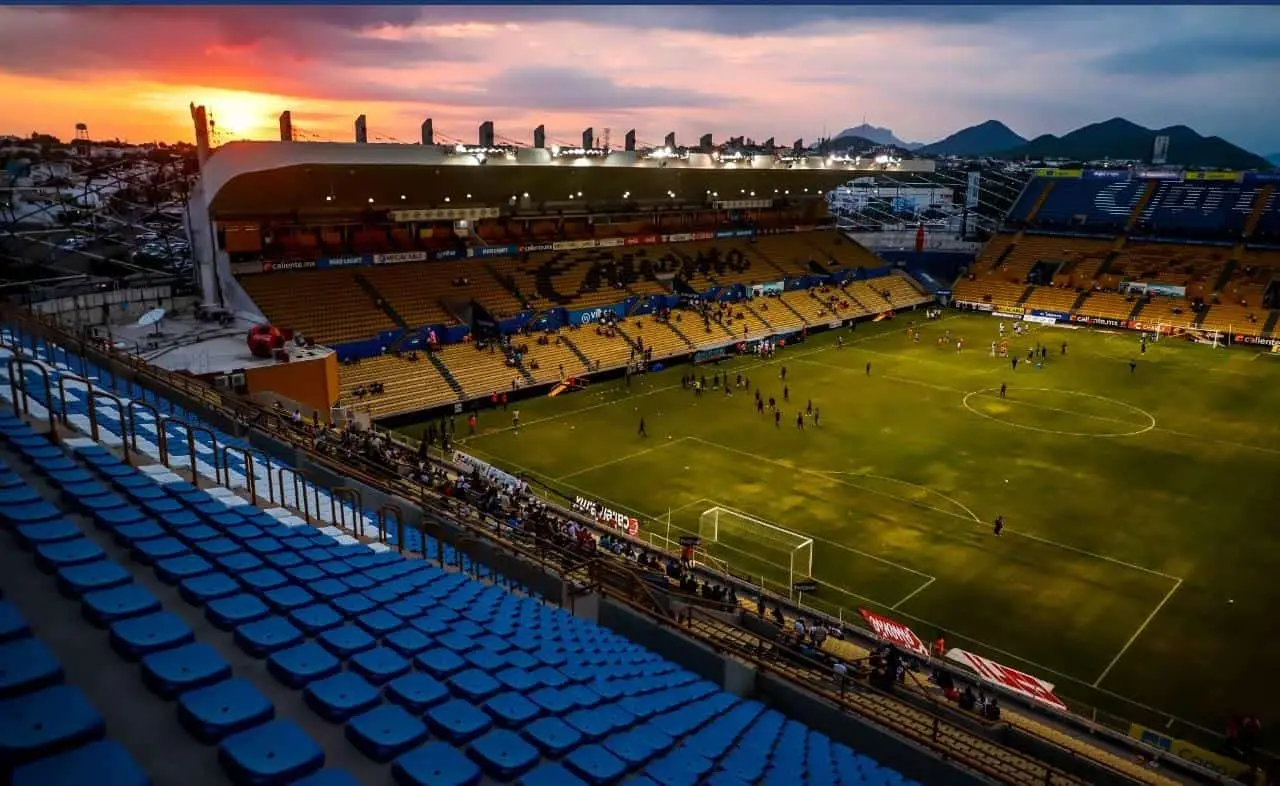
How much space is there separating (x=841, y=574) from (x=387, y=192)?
110ft

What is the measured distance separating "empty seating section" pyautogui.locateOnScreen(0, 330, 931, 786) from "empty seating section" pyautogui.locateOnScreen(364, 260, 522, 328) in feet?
112

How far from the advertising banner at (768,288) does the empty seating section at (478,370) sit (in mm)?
24830

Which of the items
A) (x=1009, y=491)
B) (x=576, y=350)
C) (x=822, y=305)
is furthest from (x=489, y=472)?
(x=822, y=305)

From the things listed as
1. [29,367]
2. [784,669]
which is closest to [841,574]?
[784,669]

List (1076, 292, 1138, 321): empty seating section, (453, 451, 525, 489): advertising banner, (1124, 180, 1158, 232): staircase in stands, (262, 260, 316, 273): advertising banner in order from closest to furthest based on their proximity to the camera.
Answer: (453, 451, 525, 489): advertising banner
(262, 260, 316, 273): advertising banner
(1076, 292, 1138, 321): empty seating section
(1124, 180, 1158, 232): staircase in stands

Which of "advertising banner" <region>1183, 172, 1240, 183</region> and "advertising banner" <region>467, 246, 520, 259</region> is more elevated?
"advertising banner" <region>1183, 172, 1240, 183</region>

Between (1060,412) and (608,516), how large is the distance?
26.0m

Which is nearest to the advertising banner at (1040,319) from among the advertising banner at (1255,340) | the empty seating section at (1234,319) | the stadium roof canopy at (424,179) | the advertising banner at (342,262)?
the empty seating section at (1234,319)

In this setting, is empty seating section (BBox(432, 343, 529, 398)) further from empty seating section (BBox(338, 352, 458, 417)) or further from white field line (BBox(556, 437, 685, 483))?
white field line (BBox(556, 437, 685, 483))

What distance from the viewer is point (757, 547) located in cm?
2555

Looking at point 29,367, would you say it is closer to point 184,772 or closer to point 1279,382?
point 184,772

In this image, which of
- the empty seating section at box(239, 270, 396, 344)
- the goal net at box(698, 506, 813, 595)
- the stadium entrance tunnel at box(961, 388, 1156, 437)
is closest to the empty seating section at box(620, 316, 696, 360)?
the empty seating section at box(239, 270, 396, 344)

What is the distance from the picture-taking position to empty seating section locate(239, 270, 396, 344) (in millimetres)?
40359

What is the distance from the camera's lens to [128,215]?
47.0 meters
